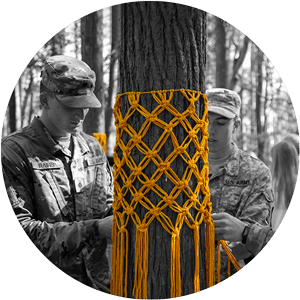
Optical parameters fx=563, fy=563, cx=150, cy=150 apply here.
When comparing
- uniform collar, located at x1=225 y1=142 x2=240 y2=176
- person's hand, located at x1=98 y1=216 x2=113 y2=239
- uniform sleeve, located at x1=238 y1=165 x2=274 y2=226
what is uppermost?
uniform collar, located at x1=225 y1=142 x2=240 y2=176

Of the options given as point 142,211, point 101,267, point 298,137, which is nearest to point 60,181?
point 101,267

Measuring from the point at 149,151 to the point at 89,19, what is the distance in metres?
1.41

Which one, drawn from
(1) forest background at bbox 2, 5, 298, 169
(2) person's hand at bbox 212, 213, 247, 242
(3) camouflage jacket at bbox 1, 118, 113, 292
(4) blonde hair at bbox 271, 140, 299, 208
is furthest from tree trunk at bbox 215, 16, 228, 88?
(2) person's hand at bbox 212, 213, 247, 242

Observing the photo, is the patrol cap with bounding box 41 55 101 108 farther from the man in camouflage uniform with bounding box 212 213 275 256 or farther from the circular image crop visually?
the man in camouflage uniform with bounding box 212 213 275 256

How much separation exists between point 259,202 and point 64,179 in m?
1.07

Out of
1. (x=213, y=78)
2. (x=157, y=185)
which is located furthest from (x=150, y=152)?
(x=213, y=78)

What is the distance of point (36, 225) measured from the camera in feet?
9.51

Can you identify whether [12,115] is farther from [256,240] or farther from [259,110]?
[259,110]

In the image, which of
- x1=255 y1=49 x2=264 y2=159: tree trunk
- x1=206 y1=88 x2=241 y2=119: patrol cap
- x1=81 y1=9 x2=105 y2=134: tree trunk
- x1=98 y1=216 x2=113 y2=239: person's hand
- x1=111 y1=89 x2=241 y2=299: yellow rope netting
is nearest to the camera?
x1=111 y1=89 x2=241 y2=299: yellow rope netting

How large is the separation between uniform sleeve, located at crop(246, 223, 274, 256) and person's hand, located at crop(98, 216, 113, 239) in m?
0.71

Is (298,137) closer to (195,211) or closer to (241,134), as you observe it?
(241,134)

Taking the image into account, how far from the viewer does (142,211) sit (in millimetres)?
2295

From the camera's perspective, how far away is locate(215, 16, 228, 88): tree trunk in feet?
11.9

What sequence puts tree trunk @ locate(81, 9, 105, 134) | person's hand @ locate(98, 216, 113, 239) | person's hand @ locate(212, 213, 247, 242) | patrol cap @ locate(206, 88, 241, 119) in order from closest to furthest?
person's hand @ locate(212, 213, 247, 242), person's hand @ locate(98, 216, 113, 239), patrol cap @ locate(206, 88, 241, 119), tree trunk @ locate(81, 9, 105, 134)
